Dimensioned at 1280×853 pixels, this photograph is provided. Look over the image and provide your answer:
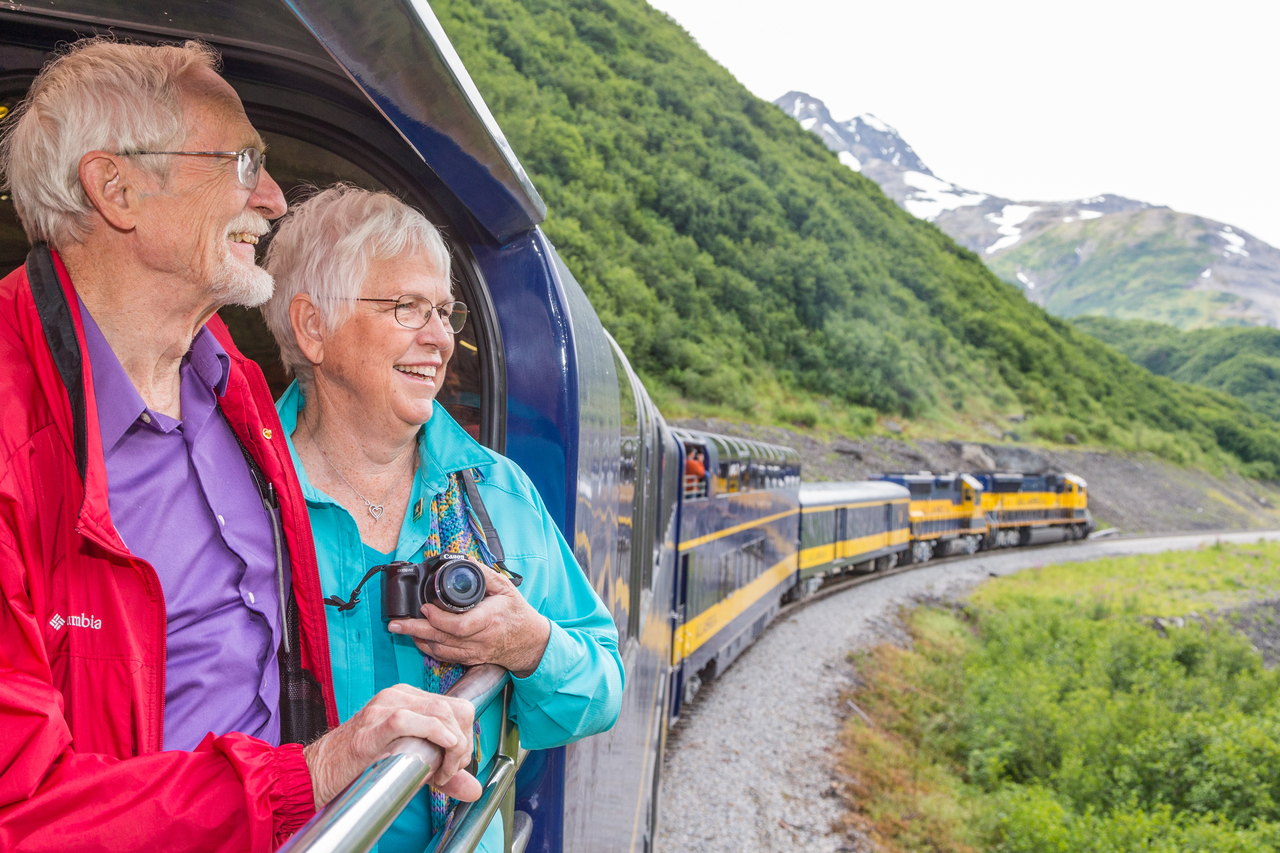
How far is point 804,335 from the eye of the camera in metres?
48.6

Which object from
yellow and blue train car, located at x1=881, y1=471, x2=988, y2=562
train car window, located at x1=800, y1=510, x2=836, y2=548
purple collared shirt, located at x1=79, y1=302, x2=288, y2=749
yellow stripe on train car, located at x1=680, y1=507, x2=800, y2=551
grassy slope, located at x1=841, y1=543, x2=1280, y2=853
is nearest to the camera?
purple collared shirt, located at x1=79, y1=302, x2=288, y2=749

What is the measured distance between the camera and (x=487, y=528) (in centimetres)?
158

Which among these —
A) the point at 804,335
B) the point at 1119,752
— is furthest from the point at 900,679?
the point at 804,335

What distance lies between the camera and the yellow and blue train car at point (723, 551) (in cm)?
754

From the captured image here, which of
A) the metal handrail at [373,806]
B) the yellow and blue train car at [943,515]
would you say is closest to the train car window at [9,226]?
the metal handrail at [373,806]

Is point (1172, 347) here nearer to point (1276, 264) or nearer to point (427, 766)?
point (1276, 264)

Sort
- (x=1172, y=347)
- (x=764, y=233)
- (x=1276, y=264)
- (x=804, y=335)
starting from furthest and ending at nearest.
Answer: (x=1276, y=264)
(x=1172, y=347)
(x=764, y=233)
(x=804, y=335)

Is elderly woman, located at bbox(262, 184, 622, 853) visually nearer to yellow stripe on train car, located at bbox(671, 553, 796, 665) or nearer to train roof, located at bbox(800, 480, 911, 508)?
yellow stripe on train car, located at bbox(671, 553, 796, 665)

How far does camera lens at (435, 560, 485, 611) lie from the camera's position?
4.26 feet

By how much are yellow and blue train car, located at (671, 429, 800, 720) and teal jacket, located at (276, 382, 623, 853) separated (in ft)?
17.2

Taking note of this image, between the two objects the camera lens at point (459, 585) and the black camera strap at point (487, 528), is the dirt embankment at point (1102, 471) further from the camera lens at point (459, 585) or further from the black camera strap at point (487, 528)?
the camera lens at point (459, 585)

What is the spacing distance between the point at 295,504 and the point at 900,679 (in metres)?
11.6

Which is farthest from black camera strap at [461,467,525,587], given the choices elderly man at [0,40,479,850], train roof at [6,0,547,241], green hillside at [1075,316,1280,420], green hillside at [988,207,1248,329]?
green hillside at [988,207,1248,329]

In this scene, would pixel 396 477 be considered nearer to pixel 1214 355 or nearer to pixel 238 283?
pixel 238 283
